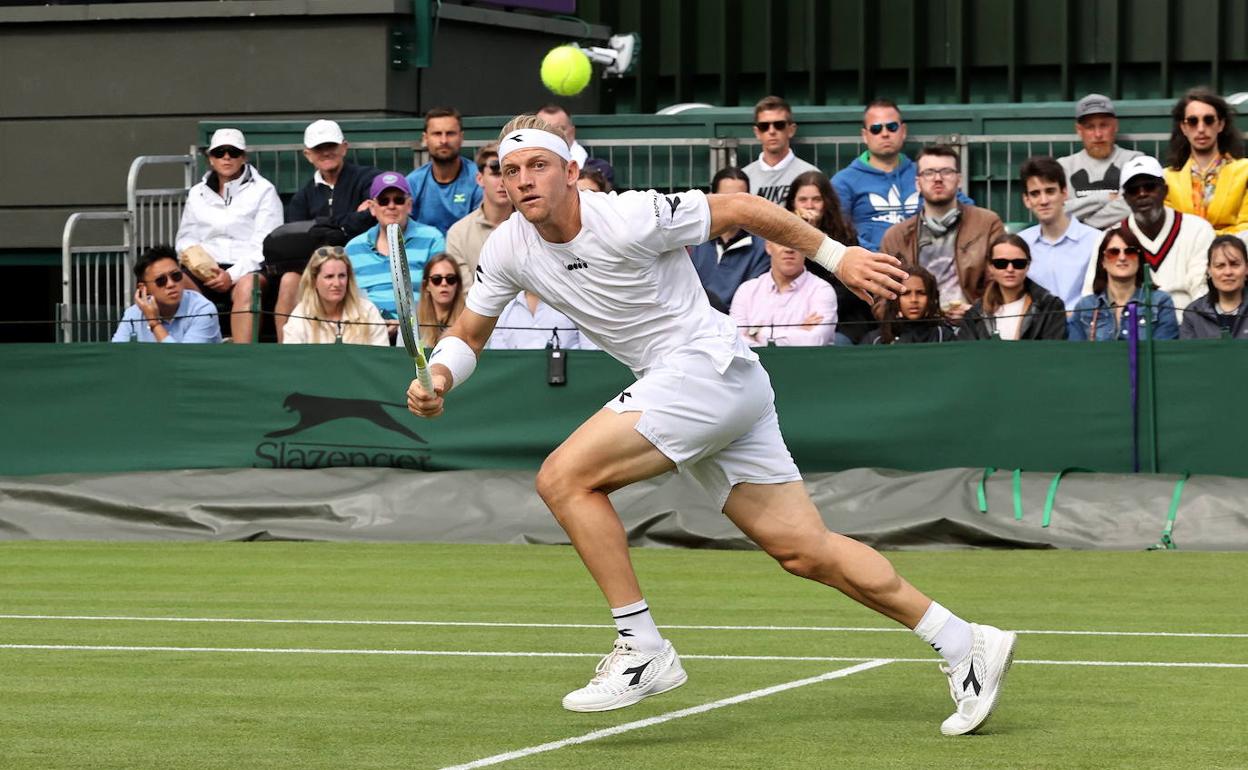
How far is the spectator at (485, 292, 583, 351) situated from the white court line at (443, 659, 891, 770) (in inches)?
253

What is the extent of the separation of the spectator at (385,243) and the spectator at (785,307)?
93.2 inches

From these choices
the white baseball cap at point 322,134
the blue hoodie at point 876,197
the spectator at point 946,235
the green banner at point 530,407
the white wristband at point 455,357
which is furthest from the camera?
the white baseball cap at point 322,134

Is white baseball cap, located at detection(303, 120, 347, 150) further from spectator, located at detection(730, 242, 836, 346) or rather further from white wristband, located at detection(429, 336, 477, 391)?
white wristband, located at detection(429, 336, 477, 391)

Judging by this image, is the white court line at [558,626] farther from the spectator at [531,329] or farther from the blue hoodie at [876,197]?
the blue hoodie at [876,197]

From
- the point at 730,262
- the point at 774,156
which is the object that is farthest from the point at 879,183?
the point at 730,262

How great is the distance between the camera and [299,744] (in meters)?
6.44

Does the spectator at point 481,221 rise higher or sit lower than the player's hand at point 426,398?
higher

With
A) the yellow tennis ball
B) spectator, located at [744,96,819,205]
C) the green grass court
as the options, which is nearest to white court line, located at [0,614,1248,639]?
the green grass court

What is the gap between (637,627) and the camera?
22.1 feet

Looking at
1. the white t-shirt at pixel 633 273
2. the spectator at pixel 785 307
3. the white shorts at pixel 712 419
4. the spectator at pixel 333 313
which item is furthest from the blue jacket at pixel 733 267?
the white shorts at pixel 712 419

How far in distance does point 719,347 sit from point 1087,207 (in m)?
8.18

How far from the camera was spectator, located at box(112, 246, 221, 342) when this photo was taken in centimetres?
1522

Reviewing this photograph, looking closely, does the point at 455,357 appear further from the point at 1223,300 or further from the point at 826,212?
the point at 1223,300

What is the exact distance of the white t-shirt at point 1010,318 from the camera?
1355 cm
